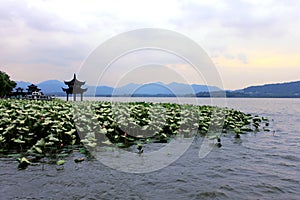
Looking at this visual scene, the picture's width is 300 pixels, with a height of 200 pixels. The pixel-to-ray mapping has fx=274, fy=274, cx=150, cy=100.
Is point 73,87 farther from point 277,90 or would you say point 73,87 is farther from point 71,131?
point 277,90

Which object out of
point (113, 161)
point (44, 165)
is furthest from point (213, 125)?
point (44, 165)

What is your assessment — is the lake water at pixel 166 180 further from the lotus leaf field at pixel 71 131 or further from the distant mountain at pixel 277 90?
the distant mountain at pixel 277 90

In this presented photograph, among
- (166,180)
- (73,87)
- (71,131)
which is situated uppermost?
(73,87)

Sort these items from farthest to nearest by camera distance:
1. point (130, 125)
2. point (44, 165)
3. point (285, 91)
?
point (285, 91), point (130, 125), point (44, 165)

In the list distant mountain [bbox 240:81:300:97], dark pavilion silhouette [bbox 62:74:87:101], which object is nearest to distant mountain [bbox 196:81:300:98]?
distant mountain [bbox 240:81:300:97]

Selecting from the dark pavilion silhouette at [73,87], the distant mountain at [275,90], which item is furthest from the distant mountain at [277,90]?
the dark pavilion silhouette at [73,87]

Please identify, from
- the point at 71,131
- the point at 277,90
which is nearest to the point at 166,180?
the point at 71,131

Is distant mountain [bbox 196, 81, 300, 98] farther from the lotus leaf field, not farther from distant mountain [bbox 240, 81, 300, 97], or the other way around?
the lotus leaf field

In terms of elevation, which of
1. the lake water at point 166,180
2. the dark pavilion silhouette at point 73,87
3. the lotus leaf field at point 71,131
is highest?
the dark pavilion silhouette at point 73,87

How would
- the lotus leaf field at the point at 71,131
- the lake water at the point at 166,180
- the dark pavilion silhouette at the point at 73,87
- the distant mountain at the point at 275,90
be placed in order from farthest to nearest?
the distant mountain at the point at 275,90 → the dark pavilion silhouette at the point at 73,87 → the lotus leaf field at the point at 71,131 → the lake water at the point at 166,180

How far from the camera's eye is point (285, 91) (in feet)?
516

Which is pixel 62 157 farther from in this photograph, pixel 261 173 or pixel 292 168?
pixel 292 168

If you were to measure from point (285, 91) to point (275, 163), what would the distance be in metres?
166

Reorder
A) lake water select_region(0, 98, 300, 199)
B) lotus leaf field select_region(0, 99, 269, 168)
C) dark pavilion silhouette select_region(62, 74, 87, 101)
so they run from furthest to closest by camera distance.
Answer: dark pavilion silhouette select_region(62, 74, 87, 101) → lotus leaf field select_region(0, 99, 269, 168) → lake water select_region(0, 98, 300, 199)
